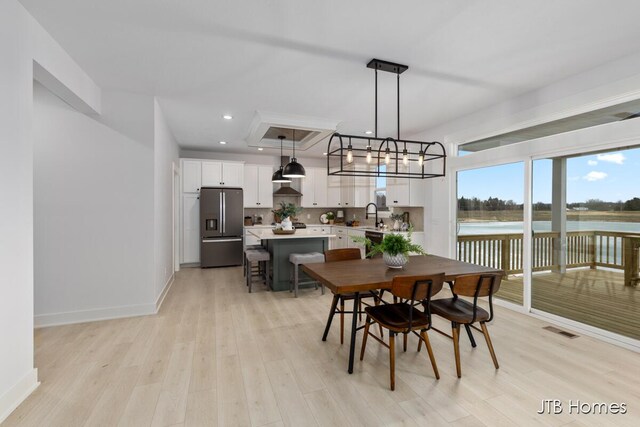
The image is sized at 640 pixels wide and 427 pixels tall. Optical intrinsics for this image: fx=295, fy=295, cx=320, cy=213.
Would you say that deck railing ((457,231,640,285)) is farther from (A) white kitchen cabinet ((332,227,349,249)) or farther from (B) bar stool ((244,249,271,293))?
(B) bar stool ((244,249,271,293))

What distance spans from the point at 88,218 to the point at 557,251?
5254 millimetres

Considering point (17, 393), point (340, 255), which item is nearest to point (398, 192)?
point (340, 255)

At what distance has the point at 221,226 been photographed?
6207 millimetres

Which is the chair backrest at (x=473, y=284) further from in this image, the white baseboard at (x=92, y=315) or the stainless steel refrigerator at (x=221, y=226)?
the stainless steel refrigerator at (x=221, y=226)

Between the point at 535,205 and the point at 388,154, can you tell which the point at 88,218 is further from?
the point at 535,205

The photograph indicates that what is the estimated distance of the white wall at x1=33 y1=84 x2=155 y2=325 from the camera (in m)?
3.13

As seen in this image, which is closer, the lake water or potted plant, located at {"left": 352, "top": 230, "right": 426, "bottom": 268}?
potted plant, located at {"left": 352, "top": 230, "right": 426, "bottom": 268}

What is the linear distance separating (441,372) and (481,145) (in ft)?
10.4

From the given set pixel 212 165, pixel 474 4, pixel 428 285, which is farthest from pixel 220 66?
pixel 212 165

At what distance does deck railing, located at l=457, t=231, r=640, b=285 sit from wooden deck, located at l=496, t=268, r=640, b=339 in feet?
0.30

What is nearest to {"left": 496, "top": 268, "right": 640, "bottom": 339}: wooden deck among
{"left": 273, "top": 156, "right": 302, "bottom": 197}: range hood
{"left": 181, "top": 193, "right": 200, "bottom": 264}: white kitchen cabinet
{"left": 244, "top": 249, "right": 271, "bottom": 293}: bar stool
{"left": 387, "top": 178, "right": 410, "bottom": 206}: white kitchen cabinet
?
{"left": 387, "top": 178, "right": 410, "bottom": 206}: white kitchen cabinet

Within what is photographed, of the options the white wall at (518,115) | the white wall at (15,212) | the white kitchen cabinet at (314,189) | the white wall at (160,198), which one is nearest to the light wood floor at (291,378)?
the white wall at (15,212)

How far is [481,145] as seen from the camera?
13.6ft

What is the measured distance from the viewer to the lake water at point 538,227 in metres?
2.79
